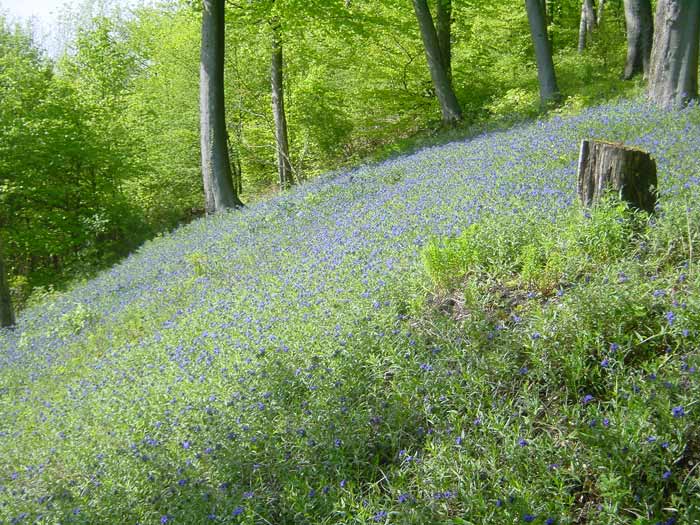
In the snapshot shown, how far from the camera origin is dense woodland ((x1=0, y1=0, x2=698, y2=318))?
15.6 m

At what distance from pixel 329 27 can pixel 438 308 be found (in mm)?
13973

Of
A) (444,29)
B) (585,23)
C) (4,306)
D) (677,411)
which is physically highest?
(444,29)

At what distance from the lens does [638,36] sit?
1402 centimetres

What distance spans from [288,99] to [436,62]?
7667 mm

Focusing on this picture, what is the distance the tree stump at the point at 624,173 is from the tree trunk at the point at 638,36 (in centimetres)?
1073

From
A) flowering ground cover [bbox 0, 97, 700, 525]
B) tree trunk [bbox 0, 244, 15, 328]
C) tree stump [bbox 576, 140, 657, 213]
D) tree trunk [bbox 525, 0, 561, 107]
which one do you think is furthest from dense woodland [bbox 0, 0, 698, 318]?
flowering ground cover [bbox 0, 97, 700, 525]

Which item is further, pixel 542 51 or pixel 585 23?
pixel 585 23

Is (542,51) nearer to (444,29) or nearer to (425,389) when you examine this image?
(444,29)

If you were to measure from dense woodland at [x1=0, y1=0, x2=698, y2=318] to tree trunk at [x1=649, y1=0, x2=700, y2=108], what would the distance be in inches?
121

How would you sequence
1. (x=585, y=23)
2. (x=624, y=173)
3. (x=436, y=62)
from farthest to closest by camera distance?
1. (x=585, y=23)
2. (x=436, y=62)
3. (x=624, y=173)

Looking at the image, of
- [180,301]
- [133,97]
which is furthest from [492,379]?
[133,97]

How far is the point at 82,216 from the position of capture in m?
19.9

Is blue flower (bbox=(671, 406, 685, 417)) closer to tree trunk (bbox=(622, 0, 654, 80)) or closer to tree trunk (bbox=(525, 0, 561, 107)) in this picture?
tree trunk (bbox=(525, 0, 561, 107))

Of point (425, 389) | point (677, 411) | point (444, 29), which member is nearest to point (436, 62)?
point (444, 29)
